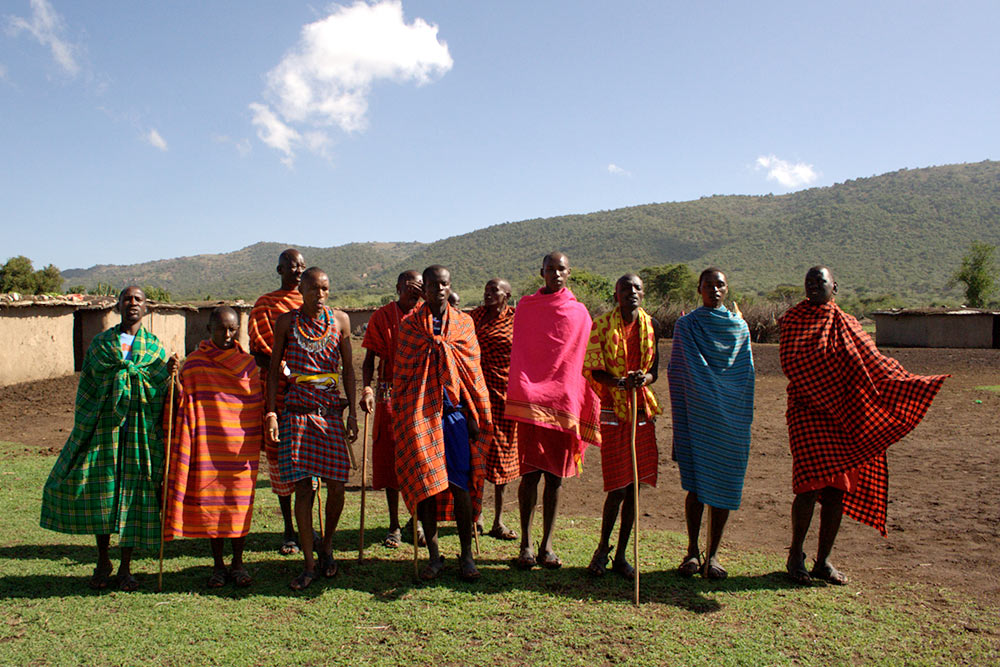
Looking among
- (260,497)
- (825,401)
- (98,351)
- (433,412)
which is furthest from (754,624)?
(260,497)

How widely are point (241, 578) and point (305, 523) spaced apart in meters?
0.55

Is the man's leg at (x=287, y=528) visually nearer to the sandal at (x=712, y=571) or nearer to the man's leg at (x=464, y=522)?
the man's leg at (x=464, y=522)

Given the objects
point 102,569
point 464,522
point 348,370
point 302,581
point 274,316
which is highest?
point 274,316

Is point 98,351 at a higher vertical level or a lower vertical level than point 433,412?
higher

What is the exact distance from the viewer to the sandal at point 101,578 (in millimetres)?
4480

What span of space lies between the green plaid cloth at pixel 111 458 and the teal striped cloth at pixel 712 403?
11.6 feet

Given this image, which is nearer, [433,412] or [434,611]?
[434,611]

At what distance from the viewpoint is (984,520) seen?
6137 mm

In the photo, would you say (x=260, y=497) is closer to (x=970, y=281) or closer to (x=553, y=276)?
(x=553, y=276)

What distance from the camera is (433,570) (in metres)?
4.69

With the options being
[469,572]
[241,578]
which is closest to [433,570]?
[469,572]

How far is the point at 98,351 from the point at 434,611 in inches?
108

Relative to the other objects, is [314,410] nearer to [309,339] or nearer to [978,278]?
[309,339]

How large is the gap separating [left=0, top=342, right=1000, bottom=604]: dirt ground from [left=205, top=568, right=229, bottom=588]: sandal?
2661 mm
